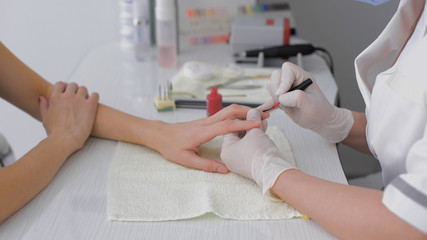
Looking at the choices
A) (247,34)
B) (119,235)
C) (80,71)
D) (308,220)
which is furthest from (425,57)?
(80,71)

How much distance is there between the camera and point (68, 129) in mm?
1127

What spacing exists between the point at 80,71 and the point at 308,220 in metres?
0.96

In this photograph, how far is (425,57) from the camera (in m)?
0.86

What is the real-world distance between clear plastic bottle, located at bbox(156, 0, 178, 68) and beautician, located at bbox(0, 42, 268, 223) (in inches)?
16.3

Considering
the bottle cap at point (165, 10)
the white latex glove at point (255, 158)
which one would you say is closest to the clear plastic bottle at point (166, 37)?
the bottle cap at point (165, 10)

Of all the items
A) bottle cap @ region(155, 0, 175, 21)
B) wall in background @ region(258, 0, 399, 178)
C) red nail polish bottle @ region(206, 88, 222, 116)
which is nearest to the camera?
red nail polish bottle @ region(206, 88, 222, 116)

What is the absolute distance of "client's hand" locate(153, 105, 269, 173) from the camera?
1020 millimetres

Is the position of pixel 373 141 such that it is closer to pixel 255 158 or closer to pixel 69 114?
pixel 255 158

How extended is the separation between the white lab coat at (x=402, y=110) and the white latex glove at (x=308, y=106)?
0.29 feet

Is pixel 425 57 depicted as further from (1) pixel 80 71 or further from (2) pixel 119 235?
(1) pixel 80 71

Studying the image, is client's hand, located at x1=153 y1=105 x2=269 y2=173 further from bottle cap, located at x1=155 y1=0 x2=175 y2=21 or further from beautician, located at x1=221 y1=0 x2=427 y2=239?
bottle cap, located at x1=155 y1=0 x2=175 y2=21

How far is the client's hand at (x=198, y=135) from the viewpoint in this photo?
1020 mm

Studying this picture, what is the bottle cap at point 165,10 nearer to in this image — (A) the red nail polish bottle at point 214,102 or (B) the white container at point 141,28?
(B) the white container at point 141,28

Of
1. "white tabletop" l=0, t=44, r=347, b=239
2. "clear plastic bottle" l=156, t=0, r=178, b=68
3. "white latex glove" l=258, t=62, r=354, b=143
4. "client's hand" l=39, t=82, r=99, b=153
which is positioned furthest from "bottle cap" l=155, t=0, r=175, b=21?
"white latex glove" l=258, t=62, r=354, b=143
